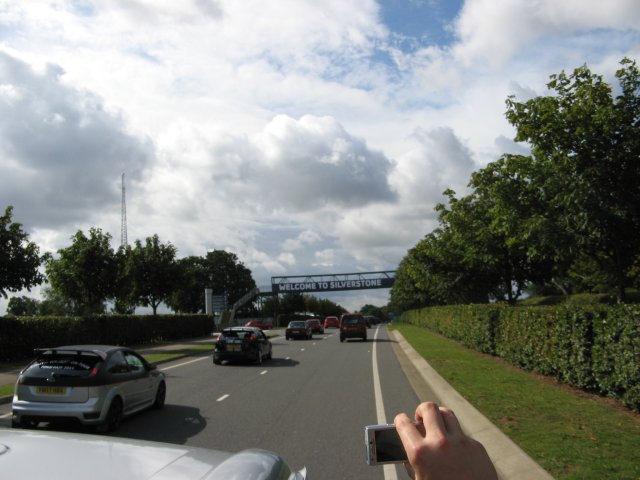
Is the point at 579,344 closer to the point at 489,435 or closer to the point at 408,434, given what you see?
the point at 489,435

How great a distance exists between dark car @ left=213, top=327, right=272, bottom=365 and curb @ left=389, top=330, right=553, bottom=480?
9.38 metres

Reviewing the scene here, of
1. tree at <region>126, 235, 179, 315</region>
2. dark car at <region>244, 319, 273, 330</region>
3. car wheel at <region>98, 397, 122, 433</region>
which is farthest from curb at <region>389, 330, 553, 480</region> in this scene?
dark car at <region>244, 319, 273, 330</region>

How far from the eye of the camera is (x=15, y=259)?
2377cm

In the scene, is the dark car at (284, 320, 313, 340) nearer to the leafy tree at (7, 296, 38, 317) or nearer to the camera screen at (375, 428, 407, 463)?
the camera screen at (375, 428, 407, 463)

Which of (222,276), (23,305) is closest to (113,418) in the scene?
(222,276)

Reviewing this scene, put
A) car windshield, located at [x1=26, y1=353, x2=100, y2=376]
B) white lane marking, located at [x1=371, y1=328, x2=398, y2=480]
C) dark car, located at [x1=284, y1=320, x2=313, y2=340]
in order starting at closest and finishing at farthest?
white lane marking, located at [x1=371, y1=328, x2=398, y2=480]
car windshield, located at [x1=26, y1=353, x2=100, y2=376]
dark car, located at [x1=284, y1=320, x2=313, y2=340]

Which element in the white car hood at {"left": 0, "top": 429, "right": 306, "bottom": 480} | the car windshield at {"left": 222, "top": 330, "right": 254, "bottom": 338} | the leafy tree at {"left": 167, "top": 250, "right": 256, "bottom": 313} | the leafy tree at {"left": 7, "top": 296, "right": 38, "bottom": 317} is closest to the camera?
the white car hood at {"left": 0, "top": 429, "right": 306, "bottom": 480}

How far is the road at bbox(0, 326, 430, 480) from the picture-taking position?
8.02m

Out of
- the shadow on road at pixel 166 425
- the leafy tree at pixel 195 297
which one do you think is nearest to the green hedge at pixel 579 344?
the shadow on road at pixel 166 425

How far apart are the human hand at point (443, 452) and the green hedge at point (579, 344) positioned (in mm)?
9694

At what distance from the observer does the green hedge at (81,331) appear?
2402 centimetres

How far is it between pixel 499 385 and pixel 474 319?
39.0 ft

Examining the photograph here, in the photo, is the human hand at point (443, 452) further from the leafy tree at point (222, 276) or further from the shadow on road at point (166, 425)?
the leafy tree at point (222, 276)

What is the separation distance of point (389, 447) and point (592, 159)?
1334 cm
